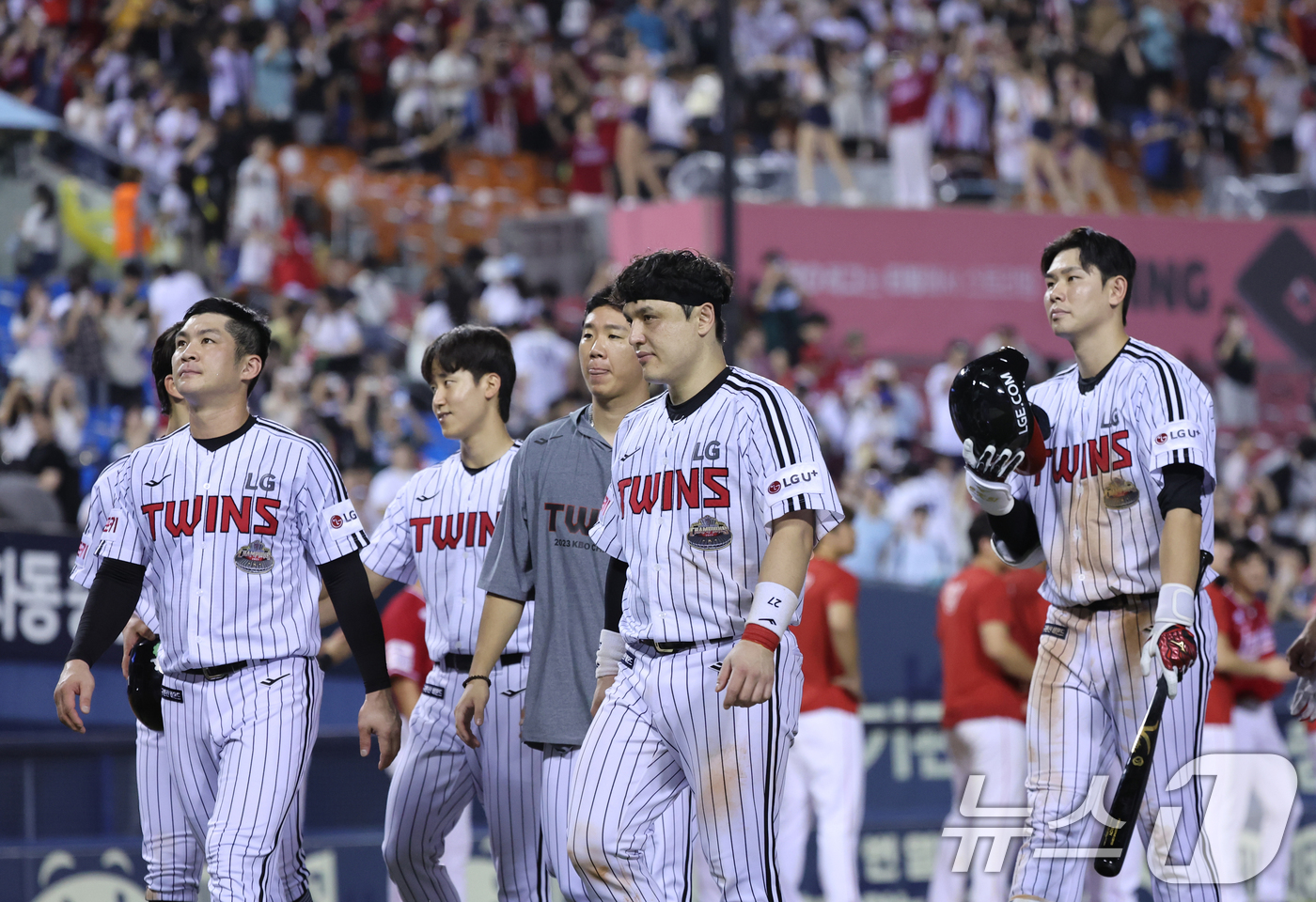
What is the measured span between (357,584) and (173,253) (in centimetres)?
1258

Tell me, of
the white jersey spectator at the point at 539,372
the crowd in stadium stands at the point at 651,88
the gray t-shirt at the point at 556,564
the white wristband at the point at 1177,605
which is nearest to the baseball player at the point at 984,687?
the gray t-shirt at the point at 556,564

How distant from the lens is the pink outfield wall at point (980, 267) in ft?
65.6

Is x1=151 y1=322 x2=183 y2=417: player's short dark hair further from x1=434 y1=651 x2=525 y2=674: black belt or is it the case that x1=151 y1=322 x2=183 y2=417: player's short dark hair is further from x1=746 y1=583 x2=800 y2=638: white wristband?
x1=746 y1=583 x2=800 y2=638: white wristband

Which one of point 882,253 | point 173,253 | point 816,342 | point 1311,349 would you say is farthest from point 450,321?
point 1311,349

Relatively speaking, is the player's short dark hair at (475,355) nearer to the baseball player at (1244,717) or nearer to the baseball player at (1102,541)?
the baseball player at (1102,541)

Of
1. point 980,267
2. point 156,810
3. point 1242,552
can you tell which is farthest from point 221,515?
point 980,267

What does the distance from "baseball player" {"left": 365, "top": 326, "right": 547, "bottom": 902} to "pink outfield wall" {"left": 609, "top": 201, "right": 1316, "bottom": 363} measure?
12.5 m

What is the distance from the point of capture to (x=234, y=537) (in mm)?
5816

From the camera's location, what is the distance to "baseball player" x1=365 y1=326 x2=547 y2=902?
6.44 m

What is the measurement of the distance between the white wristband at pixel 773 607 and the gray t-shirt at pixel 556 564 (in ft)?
4.30

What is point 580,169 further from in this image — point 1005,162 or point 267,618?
point 267,618

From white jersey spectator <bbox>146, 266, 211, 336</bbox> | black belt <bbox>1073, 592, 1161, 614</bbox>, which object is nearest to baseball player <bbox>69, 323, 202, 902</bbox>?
black belt <bbox>1073, 592, 1161, 614</bbox>

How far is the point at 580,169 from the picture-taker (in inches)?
842

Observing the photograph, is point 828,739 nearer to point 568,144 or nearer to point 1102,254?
point 1102,254
